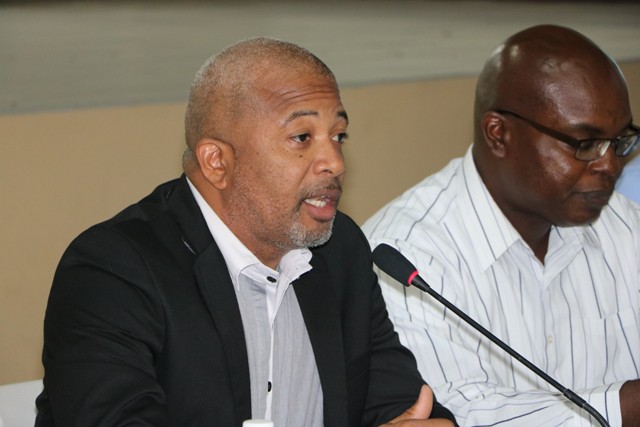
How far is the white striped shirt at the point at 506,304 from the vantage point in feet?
8.09

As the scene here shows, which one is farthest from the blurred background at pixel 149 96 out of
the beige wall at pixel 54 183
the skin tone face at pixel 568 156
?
the skin tone face at pixel 568 156

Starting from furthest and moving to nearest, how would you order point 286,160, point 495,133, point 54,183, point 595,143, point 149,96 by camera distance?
1. point 149,96
2. point 54,183
3. point 495,133
4. point 595,143
5. point 286,160

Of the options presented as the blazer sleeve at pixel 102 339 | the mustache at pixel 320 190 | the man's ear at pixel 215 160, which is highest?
the man's ear at pixel 215 160

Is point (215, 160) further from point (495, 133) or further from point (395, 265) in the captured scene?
point (495, 133)

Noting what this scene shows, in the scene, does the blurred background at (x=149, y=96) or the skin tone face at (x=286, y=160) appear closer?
the skin tone face at (x=286, y=160)

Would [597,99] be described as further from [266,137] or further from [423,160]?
[423,160]

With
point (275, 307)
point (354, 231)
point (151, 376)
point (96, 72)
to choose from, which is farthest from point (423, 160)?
point (151, 376)

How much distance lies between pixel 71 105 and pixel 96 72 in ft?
2.44

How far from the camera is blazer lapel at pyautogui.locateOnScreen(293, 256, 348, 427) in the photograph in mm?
2229

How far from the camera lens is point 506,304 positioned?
8.97 ft

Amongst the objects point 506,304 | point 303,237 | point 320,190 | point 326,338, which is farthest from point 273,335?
point 506,304

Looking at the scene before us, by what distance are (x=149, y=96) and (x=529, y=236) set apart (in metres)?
1.74

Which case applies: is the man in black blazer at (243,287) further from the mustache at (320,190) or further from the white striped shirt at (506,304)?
the white striped shirt at (506,304)

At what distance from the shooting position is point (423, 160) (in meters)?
4.41
